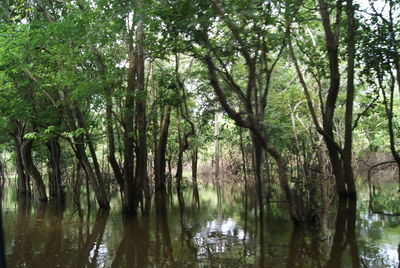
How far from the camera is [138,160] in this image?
10.5 m

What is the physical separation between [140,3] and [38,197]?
1243 centimetres

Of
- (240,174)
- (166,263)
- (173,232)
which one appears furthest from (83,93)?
(240,174)

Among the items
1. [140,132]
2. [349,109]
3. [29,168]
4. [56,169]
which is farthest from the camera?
[29,168]

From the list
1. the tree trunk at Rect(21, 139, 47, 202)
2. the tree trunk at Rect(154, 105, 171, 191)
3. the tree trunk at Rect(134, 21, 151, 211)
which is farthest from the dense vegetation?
the tree trunk at Rect(154, 105, 171, 191)

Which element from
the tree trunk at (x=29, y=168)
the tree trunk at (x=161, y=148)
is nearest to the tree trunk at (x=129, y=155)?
the tree trunk at (x=161, y=148)

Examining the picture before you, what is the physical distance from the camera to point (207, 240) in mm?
7430

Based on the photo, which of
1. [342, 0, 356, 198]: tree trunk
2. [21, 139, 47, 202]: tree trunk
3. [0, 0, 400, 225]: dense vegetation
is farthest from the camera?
[21, 139, 47, 202]: tree trunk

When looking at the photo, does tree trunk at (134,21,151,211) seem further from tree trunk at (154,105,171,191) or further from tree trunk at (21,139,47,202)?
tree trunk at (21,139,47,202)

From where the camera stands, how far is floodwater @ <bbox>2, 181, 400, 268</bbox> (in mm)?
5941

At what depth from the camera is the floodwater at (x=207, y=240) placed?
5941 mm

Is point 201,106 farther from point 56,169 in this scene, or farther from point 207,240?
point 207,240

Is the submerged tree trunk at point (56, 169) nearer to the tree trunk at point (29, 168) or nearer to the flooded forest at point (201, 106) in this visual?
the flooded forest at point (201, 106)

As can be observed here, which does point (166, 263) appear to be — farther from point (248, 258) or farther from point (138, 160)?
point (138, 160)

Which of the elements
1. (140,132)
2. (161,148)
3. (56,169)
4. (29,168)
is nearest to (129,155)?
(140,132)
